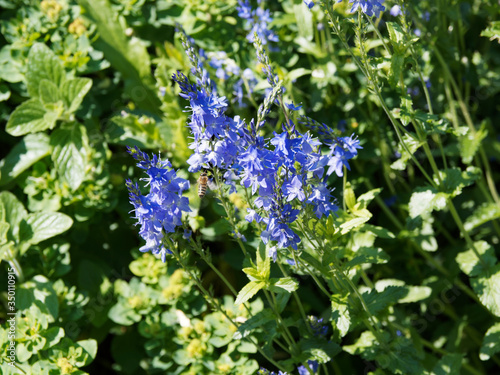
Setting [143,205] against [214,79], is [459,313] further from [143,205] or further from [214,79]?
[143,205]

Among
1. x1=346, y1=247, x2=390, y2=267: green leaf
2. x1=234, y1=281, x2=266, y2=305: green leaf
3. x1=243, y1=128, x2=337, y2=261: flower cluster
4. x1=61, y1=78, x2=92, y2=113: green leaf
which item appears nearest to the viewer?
x1=243, y1=128, x2=337, y2=261: flower cluster

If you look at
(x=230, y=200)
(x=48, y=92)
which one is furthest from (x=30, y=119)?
(x=230, y=200)

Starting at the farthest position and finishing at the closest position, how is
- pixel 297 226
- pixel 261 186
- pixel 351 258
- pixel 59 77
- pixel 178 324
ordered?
1. pixel 59 77
2. pixel 178 324
3. pixel 351 258
4. pixel 297 226
5. pixel 261 186

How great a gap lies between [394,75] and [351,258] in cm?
77

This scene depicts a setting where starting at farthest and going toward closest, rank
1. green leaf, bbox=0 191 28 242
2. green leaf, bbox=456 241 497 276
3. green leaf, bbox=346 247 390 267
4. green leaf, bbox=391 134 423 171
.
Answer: green leaf, bbox=0 191 28 242, green leaf, bbox=456 241 497 276, green leaf, bbox=391 134 423 171, green leaf, bbox=346 247 390 267

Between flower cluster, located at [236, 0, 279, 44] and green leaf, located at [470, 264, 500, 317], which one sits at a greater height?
flower cluster, located at [236, 0, 279, 44]

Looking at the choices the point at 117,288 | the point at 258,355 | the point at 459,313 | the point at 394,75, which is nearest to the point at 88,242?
the point at 117,288

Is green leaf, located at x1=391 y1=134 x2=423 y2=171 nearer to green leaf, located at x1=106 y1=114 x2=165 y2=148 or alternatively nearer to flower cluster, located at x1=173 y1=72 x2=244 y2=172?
flower cluster, located at x1=173 y1=72 x2=244 y2=172

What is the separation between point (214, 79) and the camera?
312cm

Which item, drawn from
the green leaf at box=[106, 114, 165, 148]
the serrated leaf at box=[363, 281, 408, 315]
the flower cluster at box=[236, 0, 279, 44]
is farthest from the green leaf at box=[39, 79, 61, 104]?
the serrated leaf at box=[363, 281, 408, 315]

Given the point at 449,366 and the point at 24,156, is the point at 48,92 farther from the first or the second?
the point at 449,366

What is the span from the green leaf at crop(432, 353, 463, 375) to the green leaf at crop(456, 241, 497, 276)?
382 millimetres

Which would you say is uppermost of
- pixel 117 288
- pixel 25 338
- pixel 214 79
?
pixel 214 79

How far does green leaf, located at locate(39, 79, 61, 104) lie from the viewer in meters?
2.95
